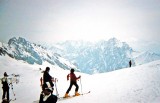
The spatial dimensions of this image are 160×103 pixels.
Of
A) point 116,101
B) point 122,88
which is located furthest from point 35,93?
point 116,101

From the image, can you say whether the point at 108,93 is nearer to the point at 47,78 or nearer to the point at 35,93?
the point at 47,78

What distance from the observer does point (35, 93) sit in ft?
89.7

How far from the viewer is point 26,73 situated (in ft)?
148

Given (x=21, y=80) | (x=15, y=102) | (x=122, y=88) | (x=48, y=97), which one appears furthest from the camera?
(x=21, y=80)

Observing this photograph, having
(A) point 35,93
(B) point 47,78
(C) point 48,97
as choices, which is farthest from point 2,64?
(C) point 48,97

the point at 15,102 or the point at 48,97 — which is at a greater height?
the point at 48,97

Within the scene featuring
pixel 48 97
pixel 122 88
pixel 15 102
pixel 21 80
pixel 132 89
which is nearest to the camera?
pixel 48 97

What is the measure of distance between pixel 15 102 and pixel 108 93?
1039 centimetres

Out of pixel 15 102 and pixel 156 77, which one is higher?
pixel 156 77

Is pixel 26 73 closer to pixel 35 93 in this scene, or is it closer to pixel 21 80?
pixel 21 80

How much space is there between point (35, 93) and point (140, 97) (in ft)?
50.7

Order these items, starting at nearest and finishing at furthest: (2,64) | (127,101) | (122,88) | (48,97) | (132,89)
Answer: (48,97), (127,101), (132,89), (122,88), (2,64)

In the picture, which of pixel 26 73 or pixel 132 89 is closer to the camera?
pixel 132 89

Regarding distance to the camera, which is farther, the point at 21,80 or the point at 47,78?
the point at 21,80
